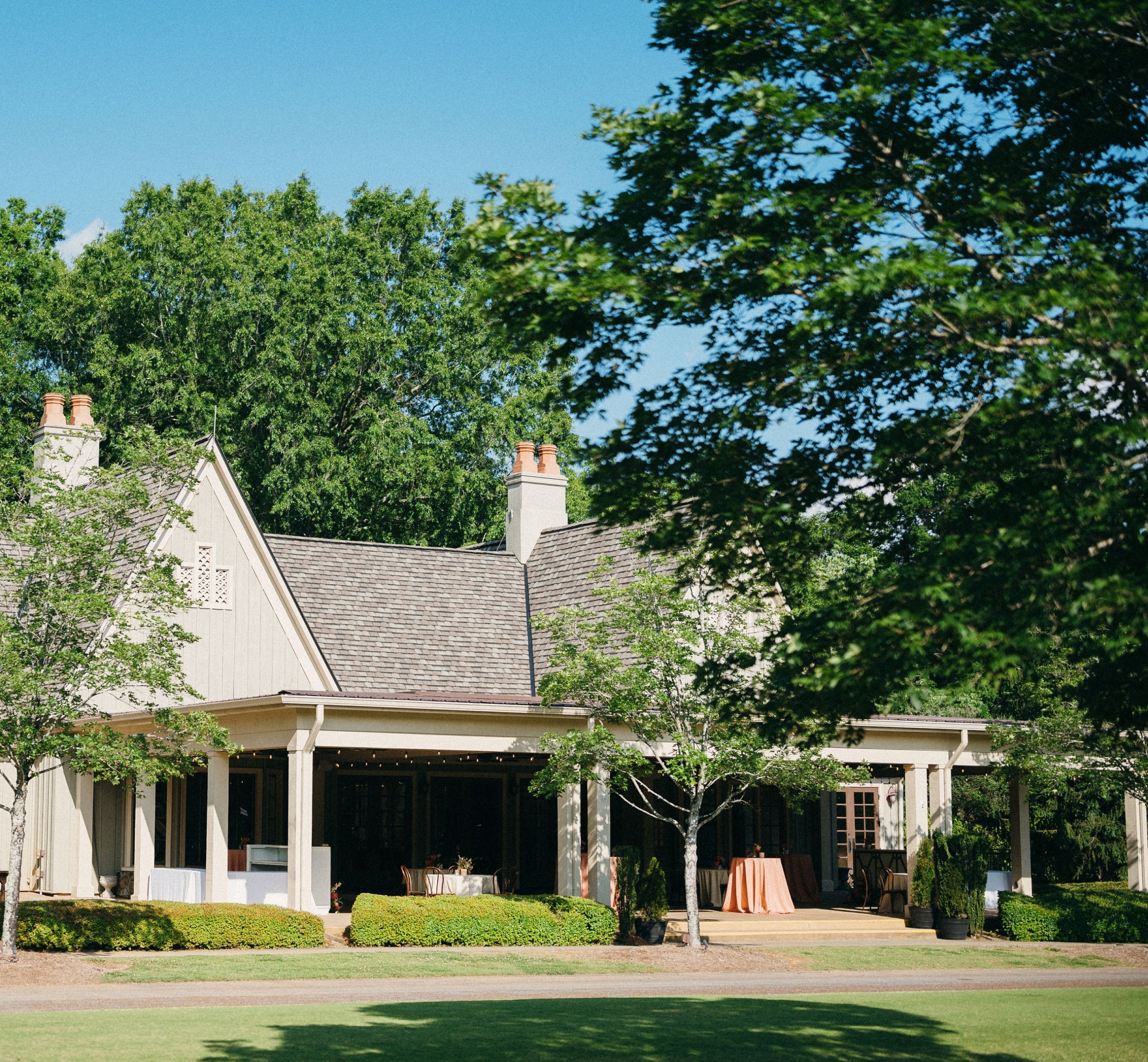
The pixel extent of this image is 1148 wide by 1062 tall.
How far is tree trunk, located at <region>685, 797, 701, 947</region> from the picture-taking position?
810 inches

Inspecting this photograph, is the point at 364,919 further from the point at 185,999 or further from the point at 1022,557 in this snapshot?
the point at 1022,557

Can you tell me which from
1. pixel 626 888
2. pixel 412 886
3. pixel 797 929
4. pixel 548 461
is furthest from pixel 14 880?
pixel 548 461

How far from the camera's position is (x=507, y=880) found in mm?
25109

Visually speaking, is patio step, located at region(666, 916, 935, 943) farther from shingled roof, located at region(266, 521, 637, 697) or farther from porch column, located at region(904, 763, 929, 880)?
shingled roof, located at region(266, 521, 637, 697)

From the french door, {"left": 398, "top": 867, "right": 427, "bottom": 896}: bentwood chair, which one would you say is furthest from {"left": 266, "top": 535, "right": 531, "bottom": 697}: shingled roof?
the french door

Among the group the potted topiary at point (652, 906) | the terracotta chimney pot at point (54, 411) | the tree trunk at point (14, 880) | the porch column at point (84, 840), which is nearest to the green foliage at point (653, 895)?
the potted topiary at point (652, 906)

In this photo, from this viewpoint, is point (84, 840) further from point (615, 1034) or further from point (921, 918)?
point (615, 1034)

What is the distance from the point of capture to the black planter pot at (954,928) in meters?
23.1

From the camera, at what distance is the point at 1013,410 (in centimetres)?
810

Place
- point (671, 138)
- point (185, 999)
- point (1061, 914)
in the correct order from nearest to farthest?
point (671, 138), point (185, 999), point (1061, 914)

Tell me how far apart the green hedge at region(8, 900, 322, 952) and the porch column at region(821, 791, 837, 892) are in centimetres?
1294

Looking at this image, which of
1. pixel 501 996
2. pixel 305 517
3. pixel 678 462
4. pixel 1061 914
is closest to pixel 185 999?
pixel 501 996

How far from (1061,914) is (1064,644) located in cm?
1566

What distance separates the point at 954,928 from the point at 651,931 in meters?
5.32
